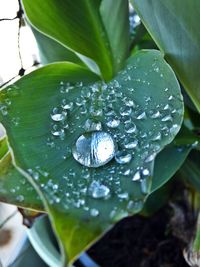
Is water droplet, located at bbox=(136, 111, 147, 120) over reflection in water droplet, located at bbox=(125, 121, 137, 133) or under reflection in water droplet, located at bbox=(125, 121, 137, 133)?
under

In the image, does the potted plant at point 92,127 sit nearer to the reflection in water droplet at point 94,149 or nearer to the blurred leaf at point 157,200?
the reflection in water droplet at point 94,149

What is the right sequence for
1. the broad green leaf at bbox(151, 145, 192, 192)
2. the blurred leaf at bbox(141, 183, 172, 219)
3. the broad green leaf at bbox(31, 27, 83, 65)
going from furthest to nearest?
the blurred leaf at bbox(141, 183, 172, 219) < the broad green leaf at bbox(31, 27, 83, 65) < the broad green leaf at bbox(151, 145, 192, 192)

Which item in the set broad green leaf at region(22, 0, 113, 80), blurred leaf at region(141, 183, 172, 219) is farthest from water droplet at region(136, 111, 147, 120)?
blurred leaf at region(141, 183, 172, 219)

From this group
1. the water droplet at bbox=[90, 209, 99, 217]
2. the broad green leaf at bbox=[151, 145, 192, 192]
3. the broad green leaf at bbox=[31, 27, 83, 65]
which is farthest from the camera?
the broad green leaf at bbox=[31, 27, 83, 65]

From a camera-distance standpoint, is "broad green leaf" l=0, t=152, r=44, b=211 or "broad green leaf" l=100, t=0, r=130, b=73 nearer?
"broad green leaf" l=0, t=152, r=44, b=211

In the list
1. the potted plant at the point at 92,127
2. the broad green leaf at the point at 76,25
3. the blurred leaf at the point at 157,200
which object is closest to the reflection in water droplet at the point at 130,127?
the potted plant at the point at 92,127

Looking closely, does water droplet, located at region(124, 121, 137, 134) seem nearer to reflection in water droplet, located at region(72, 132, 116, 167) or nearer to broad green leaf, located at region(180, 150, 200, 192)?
reflection in water droplet, located at region(72, 132, 116, 167)

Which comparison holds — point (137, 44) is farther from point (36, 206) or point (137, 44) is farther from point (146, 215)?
point (36, 206)
